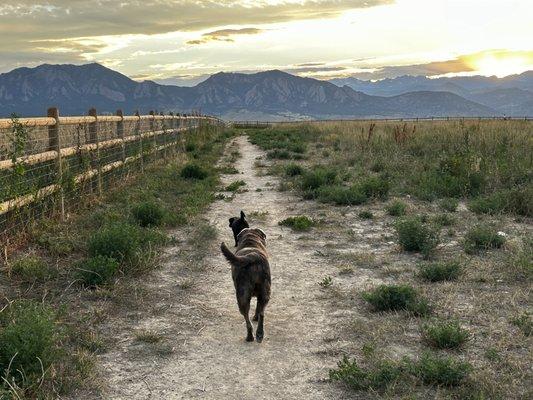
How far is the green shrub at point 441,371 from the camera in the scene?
12.7ft

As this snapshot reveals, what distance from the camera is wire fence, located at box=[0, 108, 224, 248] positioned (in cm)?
702

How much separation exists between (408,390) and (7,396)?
2867 millimetres

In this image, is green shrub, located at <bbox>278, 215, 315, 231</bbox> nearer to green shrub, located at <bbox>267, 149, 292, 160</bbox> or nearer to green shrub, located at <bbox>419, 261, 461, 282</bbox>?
green shrub, located at <bbox>419, 261, 461, 282</bbox>

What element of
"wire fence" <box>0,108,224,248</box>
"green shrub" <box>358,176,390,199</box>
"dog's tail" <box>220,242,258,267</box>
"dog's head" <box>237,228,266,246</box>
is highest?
"wire fence" <box>0,108,224,248</box>

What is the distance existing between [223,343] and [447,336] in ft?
6.79

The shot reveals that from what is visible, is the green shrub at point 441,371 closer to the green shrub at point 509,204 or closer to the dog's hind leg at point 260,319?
the dog's hind leg at point 260,319

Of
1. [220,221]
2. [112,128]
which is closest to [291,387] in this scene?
[220,221]

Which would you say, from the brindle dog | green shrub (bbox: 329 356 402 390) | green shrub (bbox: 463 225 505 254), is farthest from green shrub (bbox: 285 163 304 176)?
green shrub (bbox: 329 356 402 390)

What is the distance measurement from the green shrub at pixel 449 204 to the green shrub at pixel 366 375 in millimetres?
6682

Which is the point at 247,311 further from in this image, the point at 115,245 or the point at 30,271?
the point at 30,271

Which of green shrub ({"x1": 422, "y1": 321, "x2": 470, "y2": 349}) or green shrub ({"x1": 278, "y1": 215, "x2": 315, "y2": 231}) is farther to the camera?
green shrub ({"x1": 278, "y1": 215, "x2": 315, "y2": 231})

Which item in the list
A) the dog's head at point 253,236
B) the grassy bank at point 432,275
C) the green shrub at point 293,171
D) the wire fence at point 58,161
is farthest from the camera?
the green shrub at point 293,171

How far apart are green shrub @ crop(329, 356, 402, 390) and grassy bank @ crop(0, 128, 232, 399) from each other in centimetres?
194

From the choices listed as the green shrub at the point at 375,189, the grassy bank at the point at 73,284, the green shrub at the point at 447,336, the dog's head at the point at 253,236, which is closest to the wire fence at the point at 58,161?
the grassy bank at the point at 73,284
